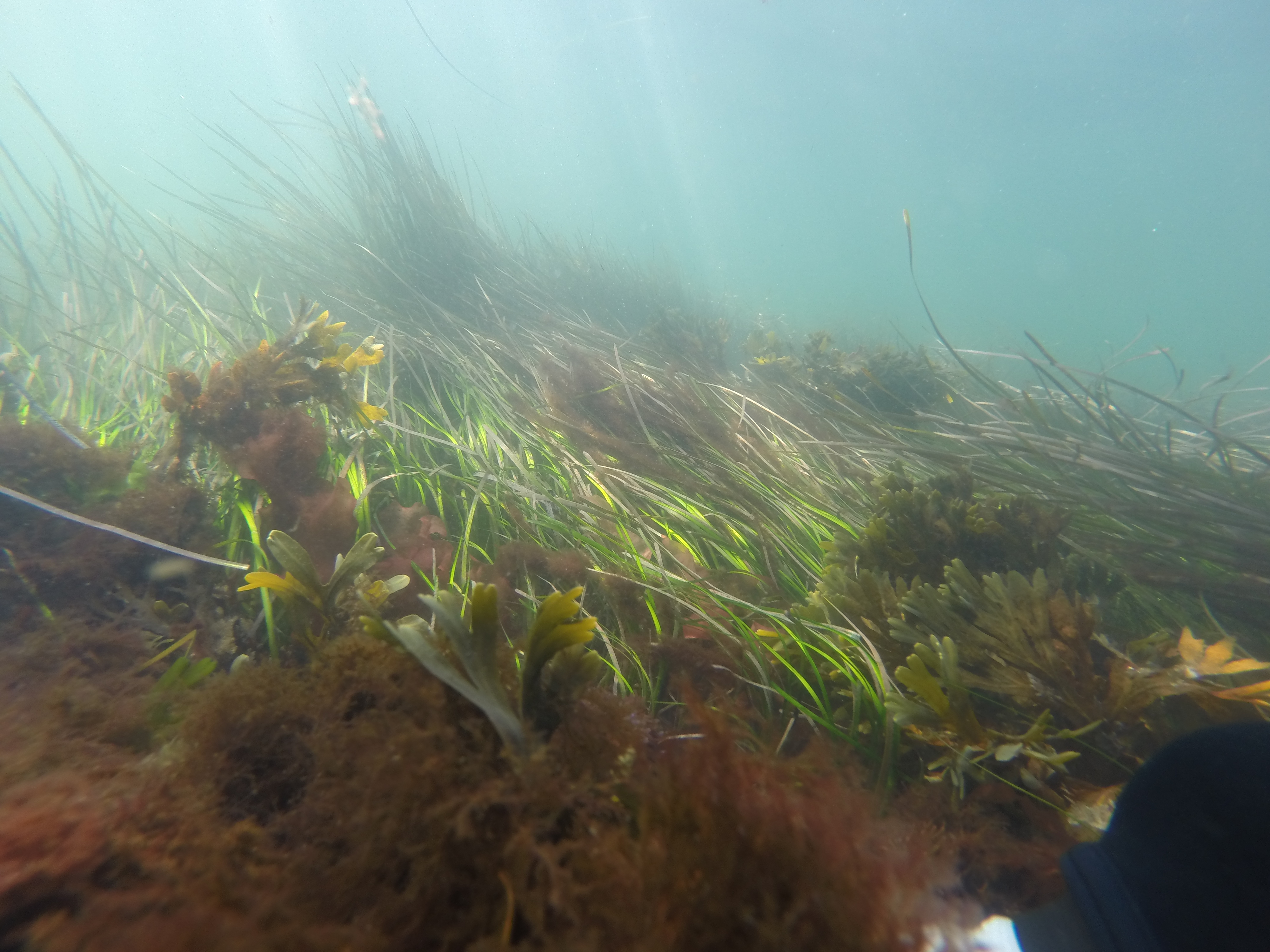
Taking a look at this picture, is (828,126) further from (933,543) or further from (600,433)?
(933,543)

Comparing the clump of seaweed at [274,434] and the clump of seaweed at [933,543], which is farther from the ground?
the clump of seaweed at [274,434]

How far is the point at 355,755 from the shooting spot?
0.73 m

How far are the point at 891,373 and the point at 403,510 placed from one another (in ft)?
15.8

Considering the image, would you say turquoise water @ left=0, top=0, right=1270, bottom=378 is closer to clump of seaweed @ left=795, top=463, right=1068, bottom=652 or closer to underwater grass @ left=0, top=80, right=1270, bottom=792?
underwater grass @ left=0, top=80, right=1270, bottom=792

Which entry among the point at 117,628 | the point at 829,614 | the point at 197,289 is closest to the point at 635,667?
the point at 829,614

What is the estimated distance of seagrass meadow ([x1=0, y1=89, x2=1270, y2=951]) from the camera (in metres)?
0.59

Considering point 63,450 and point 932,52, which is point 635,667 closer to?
point 63,450

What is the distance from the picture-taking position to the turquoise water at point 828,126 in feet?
114

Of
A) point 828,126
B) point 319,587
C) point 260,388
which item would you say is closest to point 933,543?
point 319,587

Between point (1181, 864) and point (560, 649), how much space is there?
128 centimetres

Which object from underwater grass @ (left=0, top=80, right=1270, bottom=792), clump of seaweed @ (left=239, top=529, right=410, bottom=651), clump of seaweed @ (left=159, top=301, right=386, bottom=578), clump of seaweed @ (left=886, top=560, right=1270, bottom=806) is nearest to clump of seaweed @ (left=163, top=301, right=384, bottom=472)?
clump of seaweed @ (left=159, top=301, right=386, bottom=578)

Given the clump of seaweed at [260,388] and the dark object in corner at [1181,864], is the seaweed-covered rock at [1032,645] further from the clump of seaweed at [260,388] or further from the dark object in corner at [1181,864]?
the clump of seaweed at [260,388]

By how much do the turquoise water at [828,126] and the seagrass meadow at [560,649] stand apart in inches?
651

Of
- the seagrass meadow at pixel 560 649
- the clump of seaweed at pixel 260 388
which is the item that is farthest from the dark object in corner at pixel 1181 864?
the clump of seaweed at pixel 260 388
